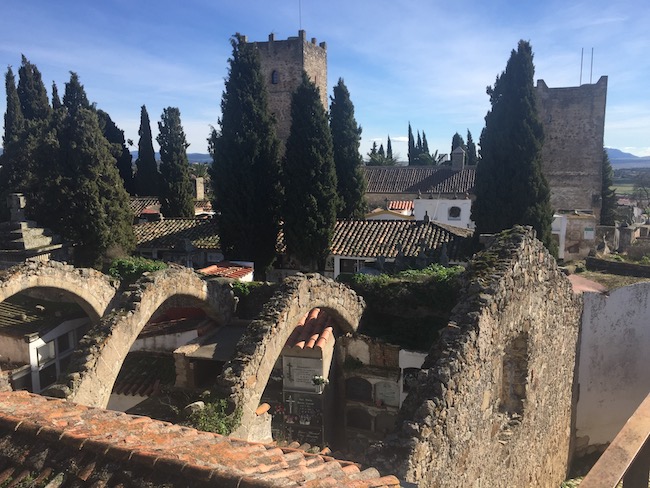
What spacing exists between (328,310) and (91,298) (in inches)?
207

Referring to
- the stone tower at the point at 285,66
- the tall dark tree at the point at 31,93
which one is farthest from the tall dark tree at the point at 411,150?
the tall dark tree at the point at 31,93

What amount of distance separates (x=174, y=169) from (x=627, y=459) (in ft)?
102

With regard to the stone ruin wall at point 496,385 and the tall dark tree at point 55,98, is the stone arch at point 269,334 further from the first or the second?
the tall dark tree at point 55,98

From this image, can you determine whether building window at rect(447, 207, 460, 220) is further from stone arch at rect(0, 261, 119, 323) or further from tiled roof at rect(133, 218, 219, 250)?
stone arch at rect(0, 261, 119, 323)

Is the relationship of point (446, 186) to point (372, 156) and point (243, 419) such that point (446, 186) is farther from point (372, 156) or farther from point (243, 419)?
point (243, 419)

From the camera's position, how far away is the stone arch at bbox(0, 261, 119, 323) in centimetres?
895

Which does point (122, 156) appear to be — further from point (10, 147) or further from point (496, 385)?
point (496, 385)

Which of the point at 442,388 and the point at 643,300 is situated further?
the point at 643,300

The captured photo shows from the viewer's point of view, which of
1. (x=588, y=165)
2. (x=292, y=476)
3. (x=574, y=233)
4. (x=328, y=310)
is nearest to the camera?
(x=292, y=476)

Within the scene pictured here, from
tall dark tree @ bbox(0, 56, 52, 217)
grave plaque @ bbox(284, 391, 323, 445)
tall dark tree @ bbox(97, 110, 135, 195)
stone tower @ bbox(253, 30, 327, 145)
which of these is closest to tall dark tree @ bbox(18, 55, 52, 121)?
tall dark tree @ bbox(0, 56, 52, 217)

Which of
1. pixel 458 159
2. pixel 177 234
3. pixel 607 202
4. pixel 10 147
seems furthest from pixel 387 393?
pixel 607 202

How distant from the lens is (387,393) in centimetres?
994

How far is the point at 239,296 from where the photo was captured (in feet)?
38.1

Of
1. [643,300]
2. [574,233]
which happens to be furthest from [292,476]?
[574,233]
